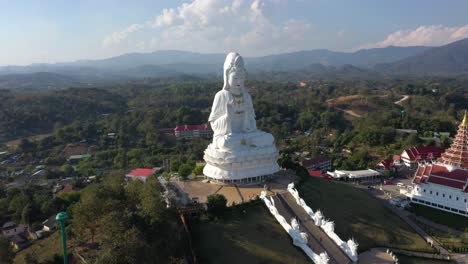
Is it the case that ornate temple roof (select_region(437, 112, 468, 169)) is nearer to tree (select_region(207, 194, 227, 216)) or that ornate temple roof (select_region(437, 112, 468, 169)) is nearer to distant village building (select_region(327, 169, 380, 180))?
distant village building (select_region(327, 169, 380, 180))

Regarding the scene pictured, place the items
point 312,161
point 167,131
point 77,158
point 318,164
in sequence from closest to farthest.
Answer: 1. point 312,161
2. point 318,164
3. point 77,158
4. point 167,131

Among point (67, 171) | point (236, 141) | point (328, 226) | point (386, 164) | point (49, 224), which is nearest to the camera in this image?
point (328, 226)

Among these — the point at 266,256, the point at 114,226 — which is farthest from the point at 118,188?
the point at 266,256

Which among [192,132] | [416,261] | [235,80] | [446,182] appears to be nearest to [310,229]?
[416,261]

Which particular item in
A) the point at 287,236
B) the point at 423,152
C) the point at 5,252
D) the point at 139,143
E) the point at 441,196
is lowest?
the point at 139,143

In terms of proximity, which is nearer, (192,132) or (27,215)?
(27,215)

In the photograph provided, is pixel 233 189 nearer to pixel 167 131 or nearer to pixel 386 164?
pixel 386 164

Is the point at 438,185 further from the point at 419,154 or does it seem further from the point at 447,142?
the point at 447,142

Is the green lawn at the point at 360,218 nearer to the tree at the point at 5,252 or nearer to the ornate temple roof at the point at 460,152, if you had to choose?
the ornate temple roof at the point at 460,152
